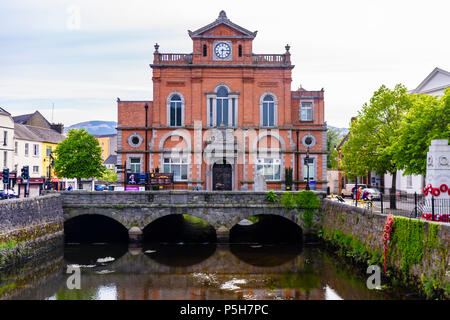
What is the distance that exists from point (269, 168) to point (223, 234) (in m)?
11.2

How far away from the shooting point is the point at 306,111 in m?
38.0

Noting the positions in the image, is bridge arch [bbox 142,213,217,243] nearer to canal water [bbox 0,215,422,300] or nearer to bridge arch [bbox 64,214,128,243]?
canal water [bbox 0,215,422,300]

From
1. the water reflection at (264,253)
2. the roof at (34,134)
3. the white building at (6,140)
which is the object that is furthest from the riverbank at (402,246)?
the roof at (34,134)

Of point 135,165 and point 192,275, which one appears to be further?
point 135,165

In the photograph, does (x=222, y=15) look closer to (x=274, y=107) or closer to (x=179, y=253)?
(x=274, y=107)

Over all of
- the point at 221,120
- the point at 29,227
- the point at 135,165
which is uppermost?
the point at 221,120

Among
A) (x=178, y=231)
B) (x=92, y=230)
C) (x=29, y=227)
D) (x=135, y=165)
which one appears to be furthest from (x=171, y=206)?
(x=135, y=165)

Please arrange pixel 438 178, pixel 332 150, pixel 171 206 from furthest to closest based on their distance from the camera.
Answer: pixel 332 150
pixel 171 206
pixel 438 178

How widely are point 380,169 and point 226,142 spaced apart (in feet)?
41.9

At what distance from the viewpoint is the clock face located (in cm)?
3716

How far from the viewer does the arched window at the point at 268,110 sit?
122 feet

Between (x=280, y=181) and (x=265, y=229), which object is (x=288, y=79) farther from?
(x=265, y=229)

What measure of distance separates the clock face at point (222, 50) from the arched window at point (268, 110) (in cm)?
512

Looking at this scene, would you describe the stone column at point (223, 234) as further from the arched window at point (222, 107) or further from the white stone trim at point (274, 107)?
the white stone trim at point (274, 107)
